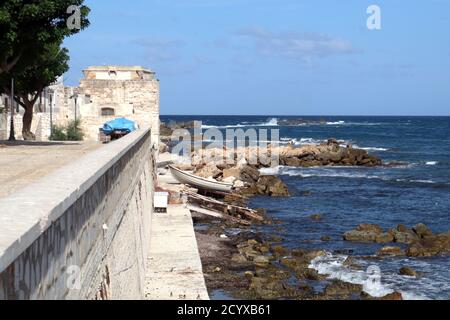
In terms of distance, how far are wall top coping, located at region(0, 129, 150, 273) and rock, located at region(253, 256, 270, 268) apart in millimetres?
13290

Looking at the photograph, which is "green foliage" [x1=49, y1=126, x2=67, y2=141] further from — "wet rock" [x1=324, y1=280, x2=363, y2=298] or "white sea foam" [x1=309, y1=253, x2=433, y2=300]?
"wet rock" [x1=324, y1=280, x2=363, y2=298]

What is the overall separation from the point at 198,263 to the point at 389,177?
37511 mm

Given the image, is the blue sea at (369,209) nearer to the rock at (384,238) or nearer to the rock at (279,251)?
the rock at (384,238)

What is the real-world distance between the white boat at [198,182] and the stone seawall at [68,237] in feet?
75.8

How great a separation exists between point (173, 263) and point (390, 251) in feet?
30.2

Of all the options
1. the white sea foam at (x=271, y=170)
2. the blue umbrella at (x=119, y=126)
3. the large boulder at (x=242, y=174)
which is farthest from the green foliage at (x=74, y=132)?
the white sea foam at (x=271, y=170)

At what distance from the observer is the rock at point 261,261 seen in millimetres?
19984

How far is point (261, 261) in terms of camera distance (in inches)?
798

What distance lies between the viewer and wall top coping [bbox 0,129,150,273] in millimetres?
3663

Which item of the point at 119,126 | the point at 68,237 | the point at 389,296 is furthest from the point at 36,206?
the point at 119,126

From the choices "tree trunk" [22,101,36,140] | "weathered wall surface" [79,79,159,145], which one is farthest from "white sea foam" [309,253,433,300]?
"weathered wall surface" [79,79,159,145]

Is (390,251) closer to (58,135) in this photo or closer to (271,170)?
(58,135)

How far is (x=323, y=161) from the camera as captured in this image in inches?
2420
